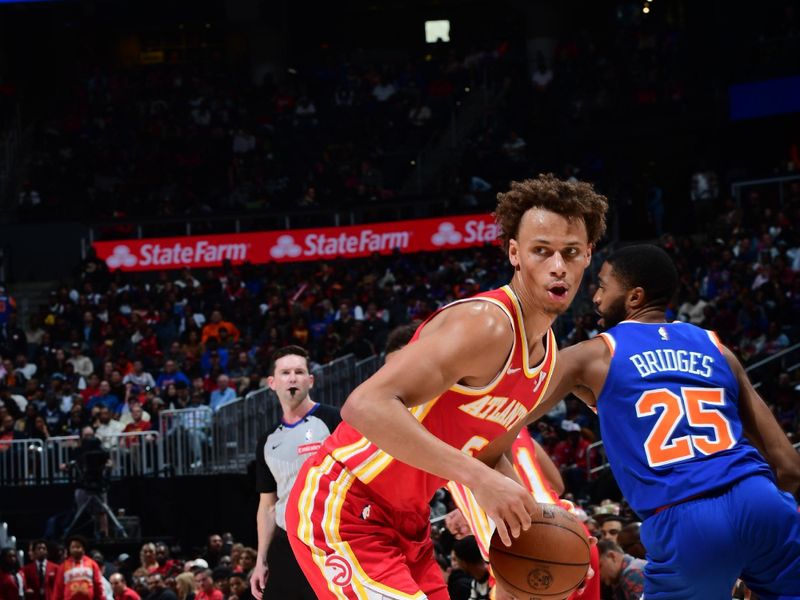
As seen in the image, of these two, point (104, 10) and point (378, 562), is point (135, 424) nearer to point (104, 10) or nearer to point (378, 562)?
point (378, 562)

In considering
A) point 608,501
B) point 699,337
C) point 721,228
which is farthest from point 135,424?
point 699,337

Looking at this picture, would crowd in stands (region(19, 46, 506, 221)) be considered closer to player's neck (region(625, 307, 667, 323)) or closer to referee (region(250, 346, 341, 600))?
referee (region(250, 346, 341, 600))

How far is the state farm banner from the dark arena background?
0.05 metres

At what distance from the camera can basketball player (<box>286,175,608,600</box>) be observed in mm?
3736

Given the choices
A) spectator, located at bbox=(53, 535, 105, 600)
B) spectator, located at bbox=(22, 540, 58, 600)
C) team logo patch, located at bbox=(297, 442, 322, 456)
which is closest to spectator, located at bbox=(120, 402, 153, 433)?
spectator, located at bbox=(22, 540, 58, 600)

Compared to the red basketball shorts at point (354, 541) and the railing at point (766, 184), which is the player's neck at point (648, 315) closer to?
the red basketball shorts at point (354, 541)

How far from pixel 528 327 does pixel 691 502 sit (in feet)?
3.07

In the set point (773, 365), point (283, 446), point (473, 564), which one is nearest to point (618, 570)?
point (473, 564)

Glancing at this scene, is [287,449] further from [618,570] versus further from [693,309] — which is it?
[693,309]

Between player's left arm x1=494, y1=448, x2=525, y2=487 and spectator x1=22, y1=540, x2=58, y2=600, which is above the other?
player's left arm x1=494, y1=448, x2=525, y2=487

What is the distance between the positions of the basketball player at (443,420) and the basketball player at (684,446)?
486mm

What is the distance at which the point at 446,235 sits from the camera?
24.4 metres

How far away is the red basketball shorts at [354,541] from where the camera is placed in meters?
4.31

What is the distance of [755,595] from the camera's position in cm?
466
